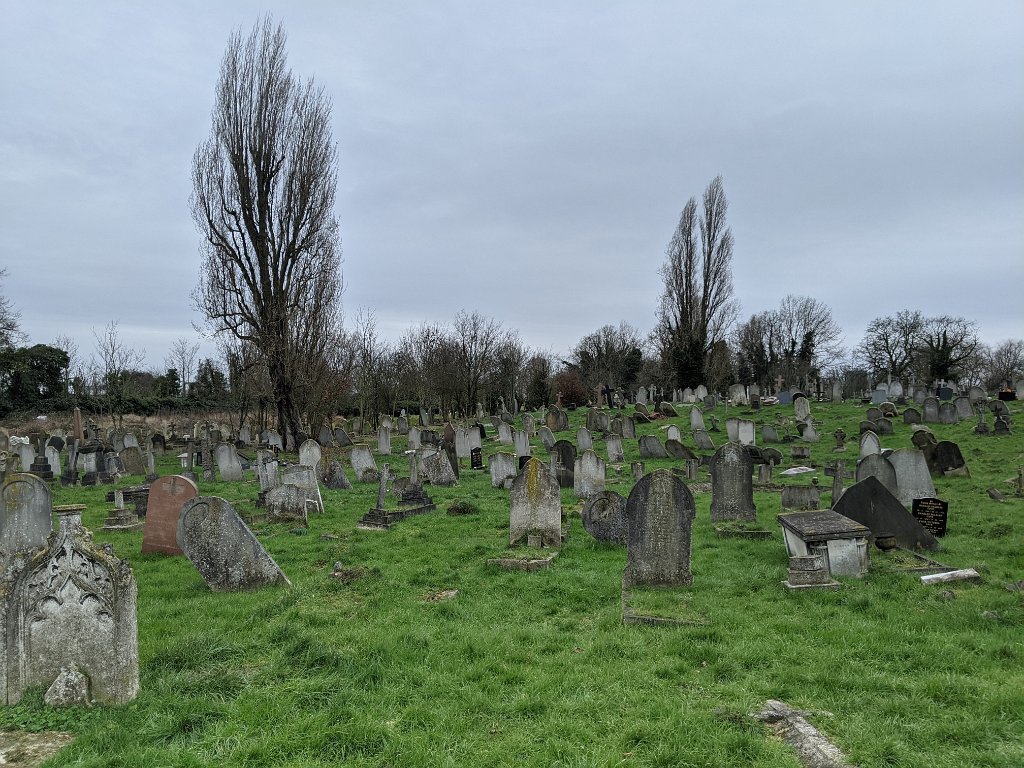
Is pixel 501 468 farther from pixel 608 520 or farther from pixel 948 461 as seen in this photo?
pixel 948 461

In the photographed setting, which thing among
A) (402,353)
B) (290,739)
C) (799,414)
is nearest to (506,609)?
(290,739)

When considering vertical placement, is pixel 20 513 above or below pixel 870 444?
below

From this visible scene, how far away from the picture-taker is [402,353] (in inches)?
1668

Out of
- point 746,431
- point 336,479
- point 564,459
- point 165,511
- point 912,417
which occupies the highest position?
point 912,417

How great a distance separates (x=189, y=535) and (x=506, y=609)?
3977 mm

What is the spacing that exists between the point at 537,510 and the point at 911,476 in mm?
7175

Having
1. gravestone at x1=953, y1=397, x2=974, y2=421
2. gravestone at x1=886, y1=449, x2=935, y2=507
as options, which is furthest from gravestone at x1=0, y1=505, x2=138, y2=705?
gravestone at x1=953, y1=397, x2=974, y2=421

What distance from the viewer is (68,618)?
14.6 ft

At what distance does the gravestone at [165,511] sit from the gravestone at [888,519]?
9714 millimetres

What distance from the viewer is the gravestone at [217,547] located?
296 inches

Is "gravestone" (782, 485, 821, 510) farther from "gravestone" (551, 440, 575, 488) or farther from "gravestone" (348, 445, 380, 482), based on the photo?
"gravestone" (348, 445, 380, 482)

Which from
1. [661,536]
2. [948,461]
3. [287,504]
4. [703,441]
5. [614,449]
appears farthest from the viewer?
[703,441]

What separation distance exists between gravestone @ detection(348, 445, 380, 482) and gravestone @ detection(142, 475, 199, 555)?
8.66 meters

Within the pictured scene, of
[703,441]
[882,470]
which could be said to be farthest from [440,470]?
[882,470]
